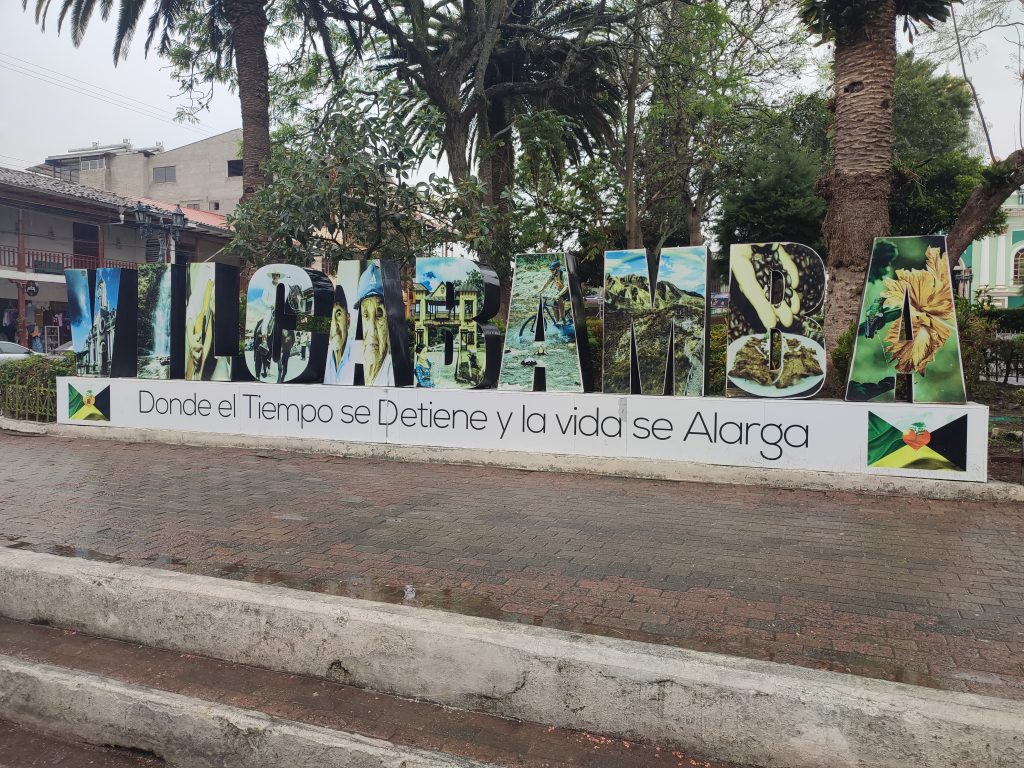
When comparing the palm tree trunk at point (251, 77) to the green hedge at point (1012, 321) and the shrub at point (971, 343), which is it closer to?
the shrub at point (971, 343)

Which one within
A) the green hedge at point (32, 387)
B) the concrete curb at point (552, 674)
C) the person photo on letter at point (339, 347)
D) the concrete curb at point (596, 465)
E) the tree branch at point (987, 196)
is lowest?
the concrete curb at point (552, 674)

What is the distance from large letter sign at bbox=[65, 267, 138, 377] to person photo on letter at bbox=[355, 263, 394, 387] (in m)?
3.60

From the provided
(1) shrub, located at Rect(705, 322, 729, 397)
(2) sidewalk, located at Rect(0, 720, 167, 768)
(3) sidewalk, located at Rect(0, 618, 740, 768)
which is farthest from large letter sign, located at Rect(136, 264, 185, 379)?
(2) sidewalk, located at Rect(0, 720, 167, 768)

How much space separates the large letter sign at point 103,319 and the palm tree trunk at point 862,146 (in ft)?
30.0

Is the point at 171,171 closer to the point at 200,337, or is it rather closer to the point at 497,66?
the point at 497,66

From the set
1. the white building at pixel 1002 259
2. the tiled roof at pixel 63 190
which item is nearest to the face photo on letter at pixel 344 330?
the tiled roof at pixel 63 190

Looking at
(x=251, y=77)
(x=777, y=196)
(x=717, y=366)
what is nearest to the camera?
(x=717, y=366)

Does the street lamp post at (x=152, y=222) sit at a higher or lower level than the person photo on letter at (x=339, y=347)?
higher

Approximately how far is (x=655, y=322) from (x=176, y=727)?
605cm

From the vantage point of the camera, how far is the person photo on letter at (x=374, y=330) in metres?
9.41

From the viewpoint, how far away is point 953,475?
6.90 metres

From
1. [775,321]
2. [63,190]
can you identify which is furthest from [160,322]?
[63,190]

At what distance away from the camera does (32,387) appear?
11711mm

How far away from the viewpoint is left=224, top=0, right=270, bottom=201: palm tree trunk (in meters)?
14.0
